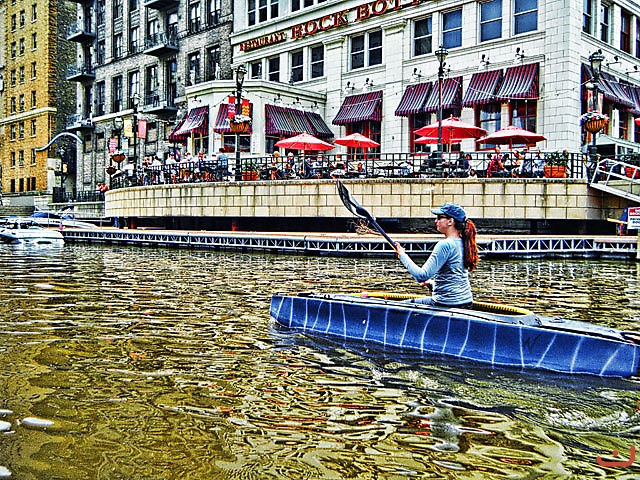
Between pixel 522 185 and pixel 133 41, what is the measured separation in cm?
3646

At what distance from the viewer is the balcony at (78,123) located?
52.7 m

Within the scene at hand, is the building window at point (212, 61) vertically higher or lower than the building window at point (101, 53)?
lower

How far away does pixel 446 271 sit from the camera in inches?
272

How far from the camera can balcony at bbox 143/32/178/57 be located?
4413 cm

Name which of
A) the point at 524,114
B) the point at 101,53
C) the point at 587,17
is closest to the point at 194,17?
the point at 101,53

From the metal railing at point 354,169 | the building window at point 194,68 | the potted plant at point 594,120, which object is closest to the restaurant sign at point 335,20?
the building window at point 194,68

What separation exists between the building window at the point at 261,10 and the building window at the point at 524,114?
16.4 meters

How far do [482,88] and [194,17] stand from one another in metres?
23.3

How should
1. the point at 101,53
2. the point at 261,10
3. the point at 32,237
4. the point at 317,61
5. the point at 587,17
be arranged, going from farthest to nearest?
the point at 101,53, the point at 261,10, the point at 317,61, the point at 587,17, the point at 32,237

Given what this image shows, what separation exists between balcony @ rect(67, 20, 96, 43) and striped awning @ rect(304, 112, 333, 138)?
27.9 m

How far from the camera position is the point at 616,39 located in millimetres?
30578

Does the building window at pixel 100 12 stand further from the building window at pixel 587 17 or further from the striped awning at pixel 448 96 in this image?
the building window at pixel 587 17

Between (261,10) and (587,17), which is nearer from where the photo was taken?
(587,17)

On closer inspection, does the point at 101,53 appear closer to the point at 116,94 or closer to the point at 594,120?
the point at 116,94
